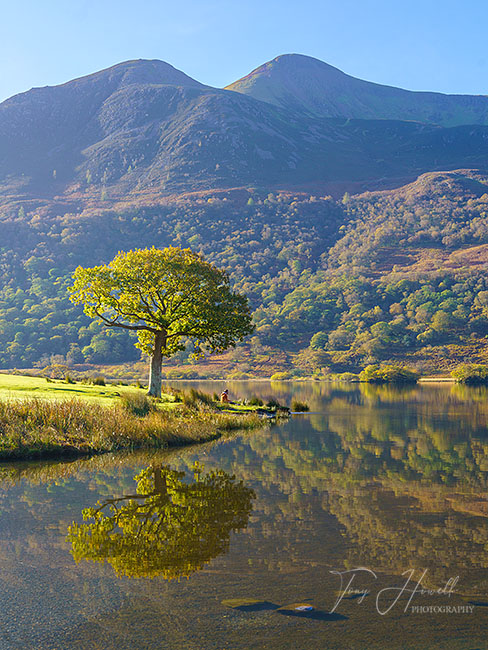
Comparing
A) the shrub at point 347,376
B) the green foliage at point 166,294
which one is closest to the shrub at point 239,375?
the shrub at point 347,376

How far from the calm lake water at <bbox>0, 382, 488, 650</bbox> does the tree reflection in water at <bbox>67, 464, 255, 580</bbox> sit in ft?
0.14

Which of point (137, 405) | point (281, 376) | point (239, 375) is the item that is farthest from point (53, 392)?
point (239, 375)

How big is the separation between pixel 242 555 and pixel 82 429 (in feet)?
43.8

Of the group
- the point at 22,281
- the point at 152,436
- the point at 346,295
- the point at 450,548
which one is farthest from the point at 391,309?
the point at 450,548

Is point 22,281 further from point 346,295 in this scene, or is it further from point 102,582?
point 102,582

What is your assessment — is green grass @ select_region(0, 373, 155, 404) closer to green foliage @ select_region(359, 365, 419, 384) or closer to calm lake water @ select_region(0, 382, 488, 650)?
calm lake water @ select_region(0, 382, 488, 650)

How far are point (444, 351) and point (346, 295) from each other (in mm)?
43178

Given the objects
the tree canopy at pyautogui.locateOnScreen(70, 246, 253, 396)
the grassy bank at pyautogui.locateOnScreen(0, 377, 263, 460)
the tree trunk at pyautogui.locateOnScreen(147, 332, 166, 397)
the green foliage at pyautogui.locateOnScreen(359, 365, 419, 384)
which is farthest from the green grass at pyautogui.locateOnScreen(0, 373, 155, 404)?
the green foliage at pyautogui.locateOnScreen(359, 365, 419, 384)

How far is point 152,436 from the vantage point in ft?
75.4

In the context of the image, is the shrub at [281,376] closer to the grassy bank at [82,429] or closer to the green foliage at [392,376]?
the green foliage at [392,376]

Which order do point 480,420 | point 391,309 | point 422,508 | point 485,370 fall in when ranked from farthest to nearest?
point 391,309
point 485,370
point 480,420
point 422,508

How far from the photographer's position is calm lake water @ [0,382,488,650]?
692 cm

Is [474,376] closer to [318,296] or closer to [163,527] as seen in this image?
[318,296]

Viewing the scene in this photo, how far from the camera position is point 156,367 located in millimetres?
37344
